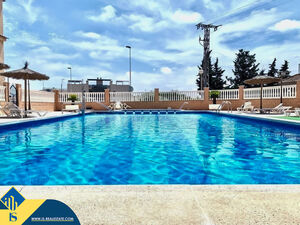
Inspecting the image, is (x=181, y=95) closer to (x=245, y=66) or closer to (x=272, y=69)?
(x=245, y=66)

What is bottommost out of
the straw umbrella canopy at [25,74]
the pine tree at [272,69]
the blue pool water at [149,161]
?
the blue pool water at [149,161]

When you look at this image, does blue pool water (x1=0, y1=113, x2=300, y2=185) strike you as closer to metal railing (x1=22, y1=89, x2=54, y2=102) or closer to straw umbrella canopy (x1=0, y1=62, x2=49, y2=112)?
straw umbrella canopy (x1=0, y1=62, x2=49, y2=112)

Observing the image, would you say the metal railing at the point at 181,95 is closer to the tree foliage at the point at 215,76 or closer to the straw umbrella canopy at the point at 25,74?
the straw umbrella canopy at the point at 25,74

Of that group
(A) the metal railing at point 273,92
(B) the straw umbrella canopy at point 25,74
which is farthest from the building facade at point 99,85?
(B) the straw umbrella canopy at point 25,74

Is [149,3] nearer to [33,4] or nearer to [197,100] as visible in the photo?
[33,4]

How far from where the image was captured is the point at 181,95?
18.9 metres

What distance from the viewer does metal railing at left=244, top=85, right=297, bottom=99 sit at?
14.3m

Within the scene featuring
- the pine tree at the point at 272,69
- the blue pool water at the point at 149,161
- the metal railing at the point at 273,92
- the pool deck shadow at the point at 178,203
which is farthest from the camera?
the pine tree at the point at 272,69

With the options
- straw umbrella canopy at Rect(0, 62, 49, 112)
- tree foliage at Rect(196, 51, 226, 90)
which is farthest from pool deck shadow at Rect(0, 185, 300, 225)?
tree foliage at Rect(196, 51, 226, 90)

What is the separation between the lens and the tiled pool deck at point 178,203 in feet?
4.84

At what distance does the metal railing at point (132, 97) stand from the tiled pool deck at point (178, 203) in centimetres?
1714

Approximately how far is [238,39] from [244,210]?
979 inches

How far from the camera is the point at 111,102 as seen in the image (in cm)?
1892

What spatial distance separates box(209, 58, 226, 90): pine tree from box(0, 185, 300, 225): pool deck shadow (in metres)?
33.9
